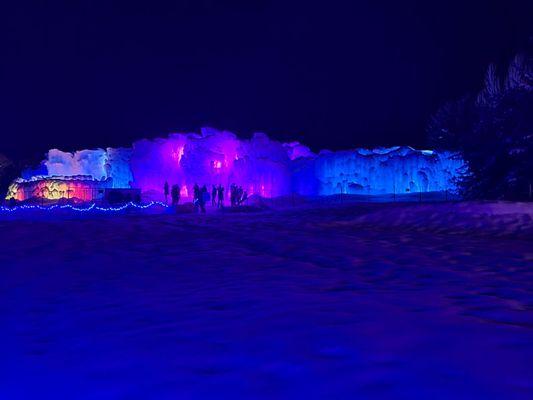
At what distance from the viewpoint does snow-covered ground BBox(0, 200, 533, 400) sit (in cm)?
309

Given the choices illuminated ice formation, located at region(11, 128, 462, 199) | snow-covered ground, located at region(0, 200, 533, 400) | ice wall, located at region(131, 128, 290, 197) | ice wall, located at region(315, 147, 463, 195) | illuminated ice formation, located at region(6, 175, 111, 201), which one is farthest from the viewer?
illuminated ice formation, located at region(6, 175, 111, 201)

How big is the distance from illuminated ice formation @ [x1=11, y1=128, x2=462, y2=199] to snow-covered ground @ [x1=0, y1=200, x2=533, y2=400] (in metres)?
32.6

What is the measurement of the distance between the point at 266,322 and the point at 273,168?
1552 inches

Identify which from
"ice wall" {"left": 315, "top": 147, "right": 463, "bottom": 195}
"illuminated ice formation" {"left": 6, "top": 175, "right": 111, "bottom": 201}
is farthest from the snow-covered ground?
"illuminated ice formation" {"left": 6, "top": 175, "right": 111, "bottom": 201}

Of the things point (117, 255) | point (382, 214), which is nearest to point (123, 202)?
point (382, 214)

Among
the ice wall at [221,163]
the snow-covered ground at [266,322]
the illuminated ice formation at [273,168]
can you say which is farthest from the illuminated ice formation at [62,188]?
the snow-covered ground at [266,322]

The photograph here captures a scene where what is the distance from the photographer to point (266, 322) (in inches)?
173

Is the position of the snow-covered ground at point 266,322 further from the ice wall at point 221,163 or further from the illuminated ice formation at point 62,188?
the illuminated ice formation at point 62,188

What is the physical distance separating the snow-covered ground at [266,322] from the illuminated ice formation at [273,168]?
32.6m

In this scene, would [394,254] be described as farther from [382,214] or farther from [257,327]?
[382,214]

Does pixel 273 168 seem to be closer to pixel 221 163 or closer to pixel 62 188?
pixel 221 163

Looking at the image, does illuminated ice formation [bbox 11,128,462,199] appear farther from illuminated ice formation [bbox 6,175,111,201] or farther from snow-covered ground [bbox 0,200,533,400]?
snow-covered ground [bbox 0,200,533,400]

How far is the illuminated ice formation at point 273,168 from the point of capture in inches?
1617

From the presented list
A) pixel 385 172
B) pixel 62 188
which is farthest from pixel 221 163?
pixel 62 188
